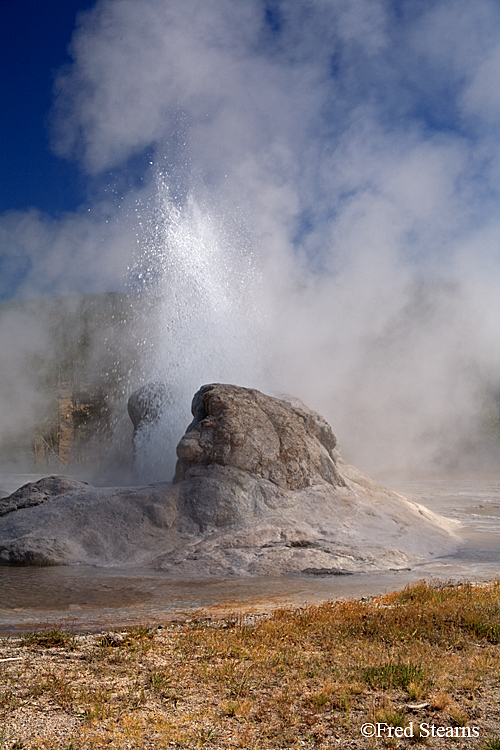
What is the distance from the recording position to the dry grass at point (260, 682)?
357 centimetres

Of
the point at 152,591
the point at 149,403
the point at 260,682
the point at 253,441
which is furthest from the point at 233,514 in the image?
the point at 260,682

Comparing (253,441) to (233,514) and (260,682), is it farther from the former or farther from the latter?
(260,682)

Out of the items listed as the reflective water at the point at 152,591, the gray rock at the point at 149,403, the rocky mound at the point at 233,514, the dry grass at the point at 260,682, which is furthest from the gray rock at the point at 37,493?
the dry grass at the point at 260,682

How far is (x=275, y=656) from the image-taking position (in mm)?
4941

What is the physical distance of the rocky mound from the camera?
986 cm

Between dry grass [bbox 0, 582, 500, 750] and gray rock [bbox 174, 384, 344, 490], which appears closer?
dry grass [bbox 0, 582, 500, 750]

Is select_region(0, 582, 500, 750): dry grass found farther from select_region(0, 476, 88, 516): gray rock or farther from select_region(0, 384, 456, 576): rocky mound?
select_region(0, 476, 88, 516): gray rock

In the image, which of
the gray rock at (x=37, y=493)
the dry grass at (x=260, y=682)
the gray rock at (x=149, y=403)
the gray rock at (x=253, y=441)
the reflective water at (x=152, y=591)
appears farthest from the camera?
the gray rock at (x=149, y=403)

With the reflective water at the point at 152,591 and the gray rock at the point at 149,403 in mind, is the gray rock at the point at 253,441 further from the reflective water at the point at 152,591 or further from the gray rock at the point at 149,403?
the gray rock at the point at 149,403

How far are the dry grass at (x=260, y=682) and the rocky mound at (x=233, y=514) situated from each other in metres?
3.78

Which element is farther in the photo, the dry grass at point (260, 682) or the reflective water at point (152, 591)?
the reflective water at point (152, 591)

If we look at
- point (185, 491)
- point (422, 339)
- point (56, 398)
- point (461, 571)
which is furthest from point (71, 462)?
point (461, 571)

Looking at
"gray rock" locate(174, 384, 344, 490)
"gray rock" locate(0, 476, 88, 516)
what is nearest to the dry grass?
"gray rock" locate(174, 384, 344, 490)

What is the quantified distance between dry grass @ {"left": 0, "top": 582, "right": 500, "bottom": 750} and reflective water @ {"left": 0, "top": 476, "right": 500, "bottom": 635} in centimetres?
104
